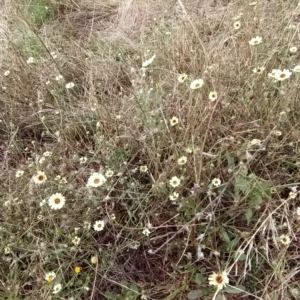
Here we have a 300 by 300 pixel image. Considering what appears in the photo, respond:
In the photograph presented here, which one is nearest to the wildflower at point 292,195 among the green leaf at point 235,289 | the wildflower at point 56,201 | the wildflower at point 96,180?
the green leaf at point 235,289

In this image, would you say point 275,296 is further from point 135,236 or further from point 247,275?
point 135,236

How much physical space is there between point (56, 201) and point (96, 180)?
0.47 feet

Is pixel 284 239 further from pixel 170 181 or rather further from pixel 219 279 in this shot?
pixel 170 181

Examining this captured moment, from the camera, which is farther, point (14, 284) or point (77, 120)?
point (77, 120)

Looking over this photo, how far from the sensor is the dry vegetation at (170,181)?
127 centimetres

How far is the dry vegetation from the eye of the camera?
1.27 metres

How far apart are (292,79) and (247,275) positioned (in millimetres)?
765

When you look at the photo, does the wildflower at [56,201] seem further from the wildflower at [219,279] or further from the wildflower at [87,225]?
the wildflower at [219,279]

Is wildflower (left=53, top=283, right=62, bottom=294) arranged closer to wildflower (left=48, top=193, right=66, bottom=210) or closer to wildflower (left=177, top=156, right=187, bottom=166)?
wildflower (left=48, top=193, right=66, bottom=210)

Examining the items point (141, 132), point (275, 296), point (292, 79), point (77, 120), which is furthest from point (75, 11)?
point (275, 296)

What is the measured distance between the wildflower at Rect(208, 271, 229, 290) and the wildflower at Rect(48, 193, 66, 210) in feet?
1.69

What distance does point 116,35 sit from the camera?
2.40 metres

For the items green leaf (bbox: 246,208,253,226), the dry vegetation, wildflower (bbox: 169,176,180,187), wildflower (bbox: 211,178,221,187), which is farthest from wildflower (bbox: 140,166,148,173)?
green leaf (bbox: 246,208,253,226)

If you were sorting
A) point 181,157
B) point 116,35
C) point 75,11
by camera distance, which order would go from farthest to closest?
point 75,11, point 116,35, point 181,157
